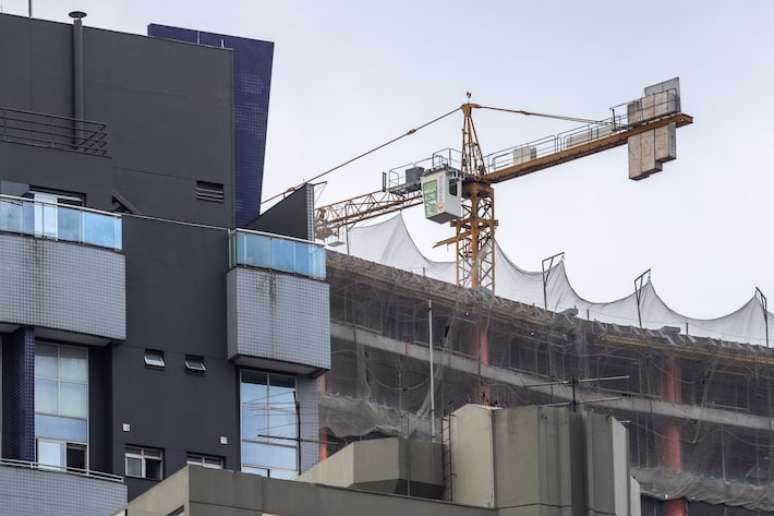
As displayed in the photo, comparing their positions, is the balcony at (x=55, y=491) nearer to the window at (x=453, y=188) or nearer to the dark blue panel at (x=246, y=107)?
the dark blue panel at (x=246, y=107)

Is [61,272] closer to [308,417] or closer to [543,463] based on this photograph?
[308,417]

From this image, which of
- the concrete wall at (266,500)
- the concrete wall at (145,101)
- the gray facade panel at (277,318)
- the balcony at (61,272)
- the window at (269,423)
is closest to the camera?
the concrete wall at (266,500)

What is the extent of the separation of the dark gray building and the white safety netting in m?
56.5

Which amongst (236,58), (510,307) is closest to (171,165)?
(236,58)

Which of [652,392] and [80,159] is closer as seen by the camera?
[80,159]

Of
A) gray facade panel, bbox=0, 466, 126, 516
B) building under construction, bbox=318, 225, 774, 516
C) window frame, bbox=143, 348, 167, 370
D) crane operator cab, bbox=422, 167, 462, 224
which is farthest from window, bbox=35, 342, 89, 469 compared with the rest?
crane operator cab, bbox=422, 167, 462, 224

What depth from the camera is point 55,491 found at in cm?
6762

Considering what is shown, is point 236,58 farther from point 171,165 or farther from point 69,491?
point 69,491

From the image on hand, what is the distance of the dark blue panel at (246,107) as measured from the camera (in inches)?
3329

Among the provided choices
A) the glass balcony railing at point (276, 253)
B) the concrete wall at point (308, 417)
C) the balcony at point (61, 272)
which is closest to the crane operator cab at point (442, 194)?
the glass balcony railing at point (276, 253)

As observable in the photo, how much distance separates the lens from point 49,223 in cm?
7138

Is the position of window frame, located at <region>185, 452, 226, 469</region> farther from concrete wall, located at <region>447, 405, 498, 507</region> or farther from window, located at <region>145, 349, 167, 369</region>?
concrete wall, located at <region>447, 405, 498, 507</region>

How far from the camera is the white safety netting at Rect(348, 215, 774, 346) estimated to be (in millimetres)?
135875

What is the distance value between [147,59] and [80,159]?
644cm
